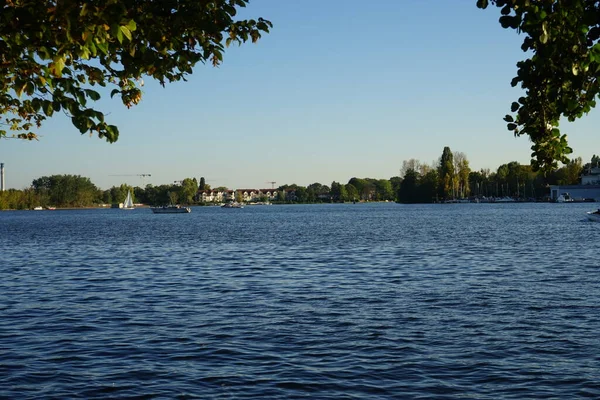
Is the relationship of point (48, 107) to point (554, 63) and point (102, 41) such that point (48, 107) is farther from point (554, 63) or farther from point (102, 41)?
point (554, 63)

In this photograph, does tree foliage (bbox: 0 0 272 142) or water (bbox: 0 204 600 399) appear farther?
water (bbox: 0 204 600 399)

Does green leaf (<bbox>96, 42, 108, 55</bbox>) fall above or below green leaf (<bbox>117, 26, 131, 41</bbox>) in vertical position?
below

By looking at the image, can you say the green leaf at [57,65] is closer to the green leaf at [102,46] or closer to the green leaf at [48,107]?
the green leaf at [102,46]

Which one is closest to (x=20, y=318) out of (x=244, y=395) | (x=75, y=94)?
(x=244, y=395)

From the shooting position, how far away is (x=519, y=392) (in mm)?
14867

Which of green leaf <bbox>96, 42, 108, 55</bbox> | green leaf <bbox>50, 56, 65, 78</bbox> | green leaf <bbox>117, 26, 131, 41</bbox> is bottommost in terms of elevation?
green leaf <bbox>50, 56, 65, 78</bbox>

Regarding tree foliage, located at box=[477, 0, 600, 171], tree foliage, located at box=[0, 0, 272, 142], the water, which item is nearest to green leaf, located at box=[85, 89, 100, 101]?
tree foliage, located at box=[0, 0, 272, 142]

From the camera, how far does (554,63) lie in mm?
8375

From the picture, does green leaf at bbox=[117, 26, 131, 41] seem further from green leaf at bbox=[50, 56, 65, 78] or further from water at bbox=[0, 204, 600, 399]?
water at bbox=[0, 204, 600, 399]

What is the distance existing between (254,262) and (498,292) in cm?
2131

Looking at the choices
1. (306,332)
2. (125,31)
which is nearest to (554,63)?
(125,31)

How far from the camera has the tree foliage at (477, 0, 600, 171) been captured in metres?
7.69

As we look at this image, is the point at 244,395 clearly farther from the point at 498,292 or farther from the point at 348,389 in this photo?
the point at 498,292

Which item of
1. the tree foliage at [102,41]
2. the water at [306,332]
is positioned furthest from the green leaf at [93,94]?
the water at [306,332]
